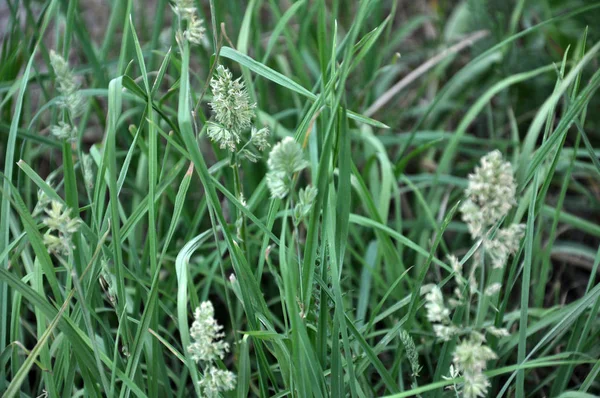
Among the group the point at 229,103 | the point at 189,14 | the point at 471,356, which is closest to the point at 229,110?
the point at 229,103

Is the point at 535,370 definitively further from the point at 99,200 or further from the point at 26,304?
the point at 26,304

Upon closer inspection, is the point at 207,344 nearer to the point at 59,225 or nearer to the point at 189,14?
the point at 59,225

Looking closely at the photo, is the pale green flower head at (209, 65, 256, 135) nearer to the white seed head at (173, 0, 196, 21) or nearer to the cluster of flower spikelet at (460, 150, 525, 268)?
the white seed head at (173, 0, 196, 21)

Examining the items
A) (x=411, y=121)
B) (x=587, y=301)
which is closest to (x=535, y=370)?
(x=587, y=301)

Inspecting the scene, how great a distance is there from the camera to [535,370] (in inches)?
50.7

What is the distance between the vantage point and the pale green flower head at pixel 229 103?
80cm

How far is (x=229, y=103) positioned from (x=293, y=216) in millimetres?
175

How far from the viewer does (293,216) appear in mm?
754

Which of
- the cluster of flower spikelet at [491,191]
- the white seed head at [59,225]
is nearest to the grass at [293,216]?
the white seed head at [59,225]

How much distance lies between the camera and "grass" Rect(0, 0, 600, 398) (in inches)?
33.4

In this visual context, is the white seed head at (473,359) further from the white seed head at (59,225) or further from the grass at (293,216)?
the white seed head at (59,225)

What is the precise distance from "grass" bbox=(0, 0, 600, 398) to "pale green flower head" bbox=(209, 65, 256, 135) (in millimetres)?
23

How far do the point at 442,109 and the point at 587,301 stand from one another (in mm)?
1194

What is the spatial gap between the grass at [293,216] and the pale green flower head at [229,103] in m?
0.02
